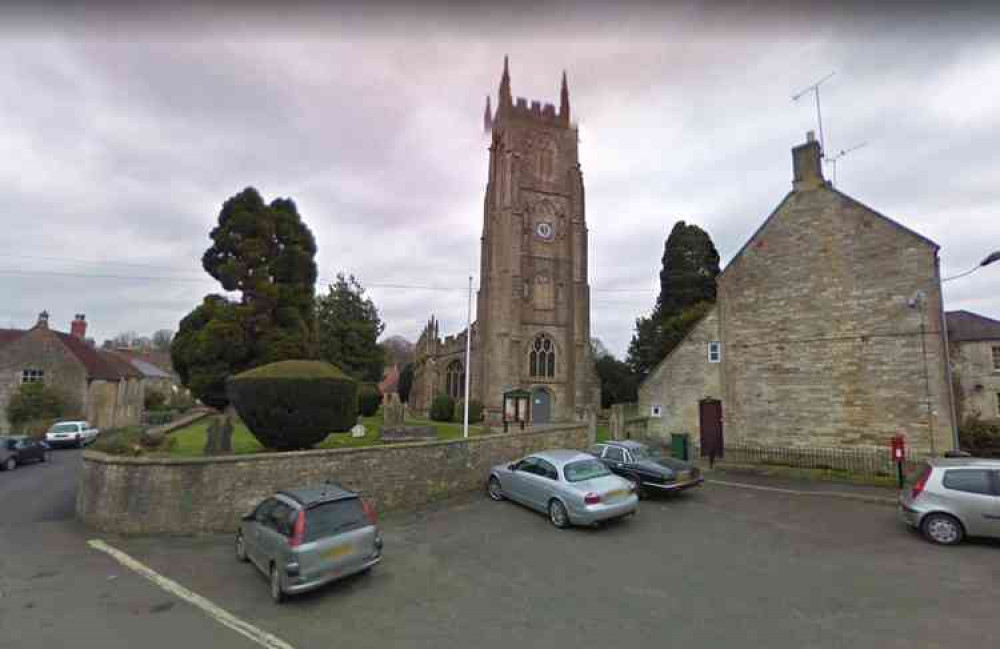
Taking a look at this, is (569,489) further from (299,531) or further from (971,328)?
(971,328)

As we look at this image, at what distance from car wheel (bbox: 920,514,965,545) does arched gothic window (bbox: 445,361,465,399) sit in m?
34.4

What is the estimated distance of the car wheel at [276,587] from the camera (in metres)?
6.69

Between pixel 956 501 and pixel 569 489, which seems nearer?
pixel 956 501

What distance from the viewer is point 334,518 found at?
7137 mm

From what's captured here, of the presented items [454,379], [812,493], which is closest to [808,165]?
[812,493]

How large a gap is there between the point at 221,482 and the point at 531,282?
31.9 meters

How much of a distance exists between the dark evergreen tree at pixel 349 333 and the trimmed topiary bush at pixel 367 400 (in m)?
3.76

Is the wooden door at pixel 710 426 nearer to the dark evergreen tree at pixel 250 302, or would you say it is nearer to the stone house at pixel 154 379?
the dark evergreen tree at pixel 250 302

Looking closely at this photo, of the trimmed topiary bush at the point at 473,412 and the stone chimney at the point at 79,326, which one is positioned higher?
the stone chimney at the point at 79,326

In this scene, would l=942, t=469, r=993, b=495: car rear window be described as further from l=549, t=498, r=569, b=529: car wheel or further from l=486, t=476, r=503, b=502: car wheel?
l=486, t=476, r=503, b=502: car wheel

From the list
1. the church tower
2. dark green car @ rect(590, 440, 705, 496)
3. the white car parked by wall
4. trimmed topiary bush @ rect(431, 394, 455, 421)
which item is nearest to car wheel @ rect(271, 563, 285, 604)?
dark green car @ rect(590, 440, 705, 496)

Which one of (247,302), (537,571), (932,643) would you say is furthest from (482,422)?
(932,643)

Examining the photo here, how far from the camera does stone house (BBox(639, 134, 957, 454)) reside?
15.0m

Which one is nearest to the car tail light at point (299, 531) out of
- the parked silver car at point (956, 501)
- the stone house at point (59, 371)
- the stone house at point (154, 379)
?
the parked silver car at point (956, 501)
